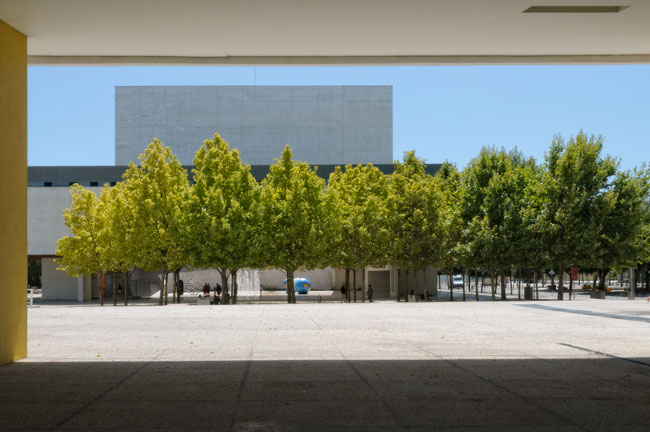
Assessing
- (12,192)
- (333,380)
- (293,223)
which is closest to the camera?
(333,380)

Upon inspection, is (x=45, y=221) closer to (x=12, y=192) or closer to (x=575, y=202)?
(x=575, y=202)

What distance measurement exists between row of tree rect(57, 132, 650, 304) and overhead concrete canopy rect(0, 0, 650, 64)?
2831cm

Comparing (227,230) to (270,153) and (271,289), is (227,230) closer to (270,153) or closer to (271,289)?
(271,289)

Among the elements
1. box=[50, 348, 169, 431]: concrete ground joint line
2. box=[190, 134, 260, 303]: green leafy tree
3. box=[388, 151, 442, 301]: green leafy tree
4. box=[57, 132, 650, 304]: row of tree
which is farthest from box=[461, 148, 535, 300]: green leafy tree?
box=[50, 348, 169, 431]: concrete ground joint line

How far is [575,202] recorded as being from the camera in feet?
141

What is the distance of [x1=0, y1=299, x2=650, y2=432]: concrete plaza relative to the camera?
6730 millimetres

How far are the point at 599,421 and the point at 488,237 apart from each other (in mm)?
38699

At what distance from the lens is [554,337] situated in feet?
49.3

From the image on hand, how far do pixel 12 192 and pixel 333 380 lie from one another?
6037 mm

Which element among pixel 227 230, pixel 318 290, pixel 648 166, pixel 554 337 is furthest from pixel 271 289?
pixel 554 337

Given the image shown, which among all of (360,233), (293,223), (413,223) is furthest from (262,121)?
(293,223)

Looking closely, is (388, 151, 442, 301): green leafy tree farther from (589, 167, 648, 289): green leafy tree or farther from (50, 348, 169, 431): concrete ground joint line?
(50, 348, 169, 431): concrete ground joint line

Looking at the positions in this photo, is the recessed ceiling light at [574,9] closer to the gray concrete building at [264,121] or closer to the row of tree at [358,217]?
the row of tree at [358,217]

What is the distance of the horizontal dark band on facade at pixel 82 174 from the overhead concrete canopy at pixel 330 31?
207 feet
